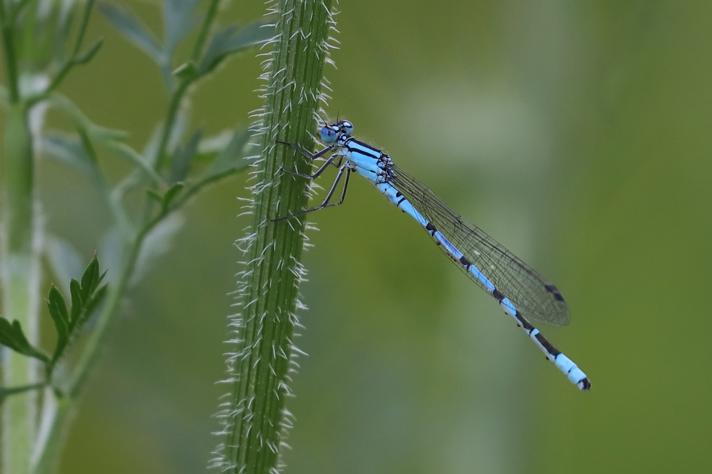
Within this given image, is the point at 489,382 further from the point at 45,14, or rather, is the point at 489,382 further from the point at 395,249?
the point at 45,14

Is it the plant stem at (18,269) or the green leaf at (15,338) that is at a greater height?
the plant stem at (18,269)

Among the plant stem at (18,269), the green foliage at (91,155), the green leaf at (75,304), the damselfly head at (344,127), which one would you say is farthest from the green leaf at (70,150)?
the damselfly head at (344,127)

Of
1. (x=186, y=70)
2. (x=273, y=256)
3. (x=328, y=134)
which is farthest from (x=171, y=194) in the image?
(x=328, y=134)

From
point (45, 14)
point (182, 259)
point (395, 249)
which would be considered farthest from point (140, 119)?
point (45, 14)

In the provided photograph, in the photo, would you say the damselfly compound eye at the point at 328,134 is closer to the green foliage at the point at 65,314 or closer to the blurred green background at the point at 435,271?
the blurred green background at the point at 435,271

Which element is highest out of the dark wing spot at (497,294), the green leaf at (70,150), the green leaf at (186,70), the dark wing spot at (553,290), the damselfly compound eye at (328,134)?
the damselfly compound eye at (328,134)

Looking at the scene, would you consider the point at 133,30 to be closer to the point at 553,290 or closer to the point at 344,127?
the point at 344,127
